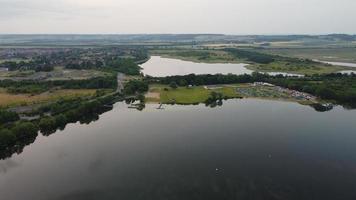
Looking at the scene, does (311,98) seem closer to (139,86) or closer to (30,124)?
(139,86)

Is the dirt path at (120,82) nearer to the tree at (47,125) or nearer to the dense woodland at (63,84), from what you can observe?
the dense woodland at (63,84)

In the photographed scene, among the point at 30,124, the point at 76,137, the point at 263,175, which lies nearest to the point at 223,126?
the point at 263,175

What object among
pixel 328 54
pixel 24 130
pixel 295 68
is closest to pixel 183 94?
pixel 24 130

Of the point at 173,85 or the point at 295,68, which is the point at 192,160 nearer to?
the point at 173,85

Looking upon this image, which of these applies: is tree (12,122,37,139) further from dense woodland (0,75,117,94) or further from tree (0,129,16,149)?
dense woodland (0,75,117,94)

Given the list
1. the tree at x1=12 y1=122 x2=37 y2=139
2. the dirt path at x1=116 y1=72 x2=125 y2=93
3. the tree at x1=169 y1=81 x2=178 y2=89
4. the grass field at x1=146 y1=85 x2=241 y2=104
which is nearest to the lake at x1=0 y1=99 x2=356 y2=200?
the tree at x1=12 y1=122 x2=37 y2=139
